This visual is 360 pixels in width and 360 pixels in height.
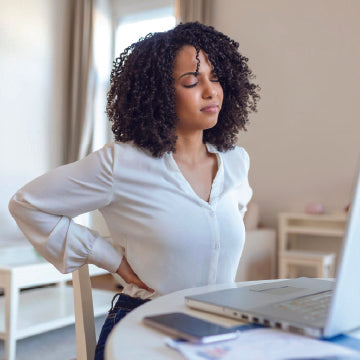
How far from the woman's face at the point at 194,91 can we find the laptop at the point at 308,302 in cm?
46

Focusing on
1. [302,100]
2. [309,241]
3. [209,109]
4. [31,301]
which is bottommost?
[31,301]

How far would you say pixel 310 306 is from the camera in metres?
0.72

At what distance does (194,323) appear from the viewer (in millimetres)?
639

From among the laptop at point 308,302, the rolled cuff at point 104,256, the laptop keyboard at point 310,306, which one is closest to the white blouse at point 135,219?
the rolled cuff at point 104,256

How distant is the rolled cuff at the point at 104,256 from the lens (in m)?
1.12

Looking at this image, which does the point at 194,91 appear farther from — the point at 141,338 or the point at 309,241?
the point at 309,241

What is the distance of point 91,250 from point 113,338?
1.67 ft

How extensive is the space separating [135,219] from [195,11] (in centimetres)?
381

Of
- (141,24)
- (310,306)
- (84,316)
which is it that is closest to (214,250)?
(84,316)

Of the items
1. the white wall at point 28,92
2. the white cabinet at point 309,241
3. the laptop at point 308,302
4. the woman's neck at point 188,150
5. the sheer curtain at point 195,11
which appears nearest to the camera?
the laptop at point 308,302

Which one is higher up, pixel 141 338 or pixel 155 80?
pixel 155 80

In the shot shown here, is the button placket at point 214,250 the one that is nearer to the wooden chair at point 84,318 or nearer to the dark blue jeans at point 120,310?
the dark blue jeans at point 120,310

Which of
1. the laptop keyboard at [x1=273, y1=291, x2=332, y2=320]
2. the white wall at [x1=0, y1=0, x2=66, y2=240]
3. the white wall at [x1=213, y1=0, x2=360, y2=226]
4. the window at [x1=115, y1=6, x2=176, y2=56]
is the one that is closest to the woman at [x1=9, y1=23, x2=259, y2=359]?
the laptop keyboard at [x1=273, y1=291, x2=332, y2=320]

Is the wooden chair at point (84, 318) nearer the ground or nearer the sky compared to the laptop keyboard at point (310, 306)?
nearer the ground
